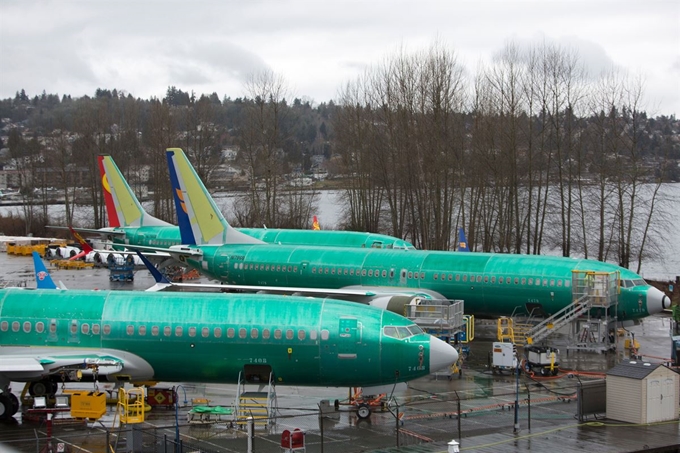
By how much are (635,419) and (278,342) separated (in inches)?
477

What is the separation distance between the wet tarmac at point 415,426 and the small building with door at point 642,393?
16.7 inches

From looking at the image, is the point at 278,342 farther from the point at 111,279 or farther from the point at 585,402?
the point at 111,279

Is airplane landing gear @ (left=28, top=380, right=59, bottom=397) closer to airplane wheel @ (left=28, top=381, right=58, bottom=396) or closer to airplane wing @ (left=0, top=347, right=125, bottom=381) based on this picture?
airplane wheel @ (left=28, top=381, right=58, bottom=396)

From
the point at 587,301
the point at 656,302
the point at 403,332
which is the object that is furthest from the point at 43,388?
the point at 656,302

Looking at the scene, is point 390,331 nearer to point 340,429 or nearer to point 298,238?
point 340,429

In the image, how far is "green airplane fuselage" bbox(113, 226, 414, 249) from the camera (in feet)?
210

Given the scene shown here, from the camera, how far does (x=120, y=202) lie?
239 feet

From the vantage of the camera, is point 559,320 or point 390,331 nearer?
point 390,331

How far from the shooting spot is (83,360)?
30.3 m

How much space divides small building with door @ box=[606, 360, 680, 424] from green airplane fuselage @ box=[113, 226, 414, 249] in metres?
32.5

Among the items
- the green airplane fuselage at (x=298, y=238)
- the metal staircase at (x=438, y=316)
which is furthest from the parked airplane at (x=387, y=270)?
the green airplane fuselage at (x=298, y=238)

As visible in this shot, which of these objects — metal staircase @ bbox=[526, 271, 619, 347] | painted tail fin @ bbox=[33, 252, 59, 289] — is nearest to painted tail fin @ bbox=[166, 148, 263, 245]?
painted tail fin @ bbox=[33, 252, 59, 289]

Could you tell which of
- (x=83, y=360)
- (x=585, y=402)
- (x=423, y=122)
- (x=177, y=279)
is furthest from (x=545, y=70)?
(x=83, y=360)

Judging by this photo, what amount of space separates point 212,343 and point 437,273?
69.2ft
